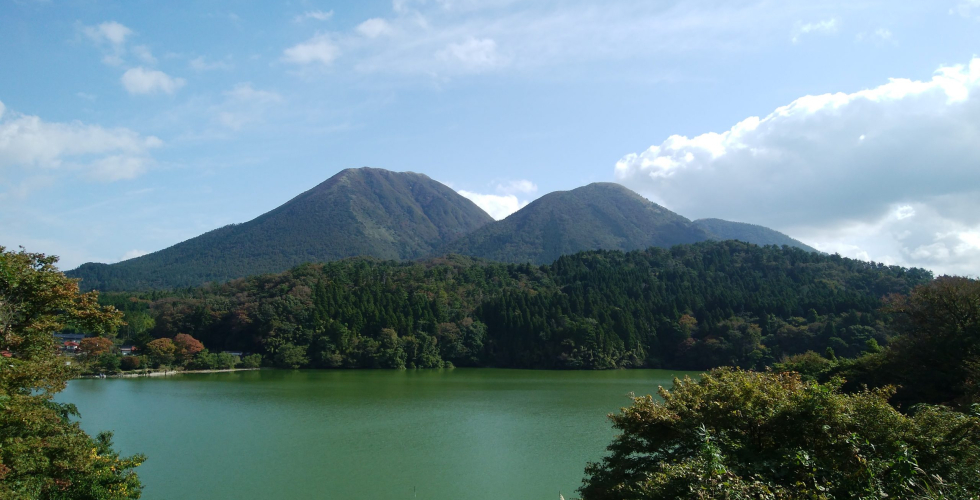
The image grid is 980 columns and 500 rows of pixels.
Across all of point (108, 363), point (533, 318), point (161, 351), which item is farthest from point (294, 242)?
point (108, 363)

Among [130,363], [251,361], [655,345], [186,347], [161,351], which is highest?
[655,345]

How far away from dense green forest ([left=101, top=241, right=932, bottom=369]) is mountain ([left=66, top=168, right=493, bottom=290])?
48.6m

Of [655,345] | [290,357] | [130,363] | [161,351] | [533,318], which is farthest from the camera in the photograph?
[533,318]

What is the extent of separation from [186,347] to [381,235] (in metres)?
116

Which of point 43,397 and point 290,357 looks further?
point 290,357

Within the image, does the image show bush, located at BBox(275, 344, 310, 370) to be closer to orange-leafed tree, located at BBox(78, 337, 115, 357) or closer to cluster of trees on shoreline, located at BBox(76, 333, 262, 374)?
cluster of trees on shoreline, located at BBox(76, 333, 262, 374)

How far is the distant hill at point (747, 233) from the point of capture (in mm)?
180250

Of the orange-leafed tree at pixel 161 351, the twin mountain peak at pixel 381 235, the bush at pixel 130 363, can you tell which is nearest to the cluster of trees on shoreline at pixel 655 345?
the orange-leafed tree at pixel 161 351

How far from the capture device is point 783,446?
8.49 m

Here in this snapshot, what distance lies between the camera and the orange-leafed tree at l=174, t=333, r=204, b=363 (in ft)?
179

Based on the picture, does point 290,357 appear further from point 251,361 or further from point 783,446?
point 783,446

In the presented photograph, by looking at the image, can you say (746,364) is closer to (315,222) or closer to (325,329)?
(325,329)

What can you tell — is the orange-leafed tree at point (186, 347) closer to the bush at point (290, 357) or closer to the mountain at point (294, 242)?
the bush at point (290, 357)

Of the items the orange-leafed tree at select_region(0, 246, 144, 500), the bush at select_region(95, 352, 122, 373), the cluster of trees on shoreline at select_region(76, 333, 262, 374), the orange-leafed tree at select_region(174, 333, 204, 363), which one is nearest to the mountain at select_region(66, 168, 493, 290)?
the orange-leafed tree at select_region(174, 333, 204, 363)
